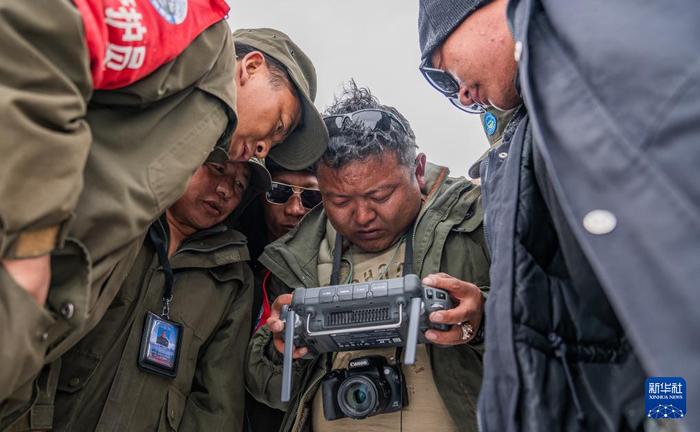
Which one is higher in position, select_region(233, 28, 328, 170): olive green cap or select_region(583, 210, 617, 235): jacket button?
select_region(233, 28, 328, 170): olive green cap

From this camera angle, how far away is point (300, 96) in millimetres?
2848

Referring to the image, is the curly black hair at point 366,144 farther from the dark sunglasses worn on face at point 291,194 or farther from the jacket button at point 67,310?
the jacket button at point 67,310

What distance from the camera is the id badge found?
8.33 ft

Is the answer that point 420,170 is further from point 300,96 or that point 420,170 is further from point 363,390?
point 363,390

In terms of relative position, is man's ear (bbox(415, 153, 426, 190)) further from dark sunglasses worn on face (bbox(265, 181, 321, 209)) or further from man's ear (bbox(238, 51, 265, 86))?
man's ear (bbox(238, 51, 265, 86))

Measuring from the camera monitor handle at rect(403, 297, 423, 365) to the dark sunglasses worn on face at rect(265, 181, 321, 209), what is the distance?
128cm

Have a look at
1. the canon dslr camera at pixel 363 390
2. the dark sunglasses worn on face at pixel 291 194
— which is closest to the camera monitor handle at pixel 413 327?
the canon dslr camera at pixel 363 390

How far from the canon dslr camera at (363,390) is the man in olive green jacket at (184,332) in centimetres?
50

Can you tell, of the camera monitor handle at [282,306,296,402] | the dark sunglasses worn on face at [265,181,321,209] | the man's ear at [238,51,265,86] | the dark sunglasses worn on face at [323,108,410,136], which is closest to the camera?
the camera monitor handle at [282,306,296,402]

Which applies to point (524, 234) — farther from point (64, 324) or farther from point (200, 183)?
point (200, 183)

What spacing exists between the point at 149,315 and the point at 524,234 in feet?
5.56

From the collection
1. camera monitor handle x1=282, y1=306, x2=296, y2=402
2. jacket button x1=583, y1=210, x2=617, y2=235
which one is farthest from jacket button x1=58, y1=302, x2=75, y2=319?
jacket button x1=583, y1=210, x2=617, y2=235

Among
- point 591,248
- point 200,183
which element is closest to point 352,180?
point 200,183

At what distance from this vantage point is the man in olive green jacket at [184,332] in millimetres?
2441
